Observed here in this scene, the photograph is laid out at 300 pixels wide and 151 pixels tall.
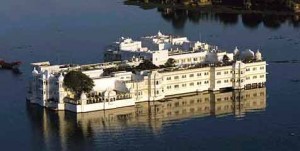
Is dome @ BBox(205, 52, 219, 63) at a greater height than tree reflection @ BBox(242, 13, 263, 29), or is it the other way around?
tree reflection @ BBox(242, 13, 263, 29)

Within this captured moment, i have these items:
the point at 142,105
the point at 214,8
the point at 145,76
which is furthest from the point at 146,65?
the point at 214,8

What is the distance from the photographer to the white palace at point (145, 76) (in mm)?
22172

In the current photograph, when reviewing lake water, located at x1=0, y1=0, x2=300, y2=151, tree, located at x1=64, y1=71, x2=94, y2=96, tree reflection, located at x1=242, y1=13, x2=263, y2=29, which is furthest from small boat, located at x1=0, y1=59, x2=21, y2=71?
Answer: tree reflection, located at x1=242, y1=13, x2=263, y2=29

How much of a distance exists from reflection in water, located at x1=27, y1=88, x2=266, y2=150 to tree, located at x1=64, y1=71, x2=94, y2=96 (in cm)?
65

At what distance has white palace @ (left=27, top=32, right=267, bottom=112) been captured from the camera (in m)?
22.2

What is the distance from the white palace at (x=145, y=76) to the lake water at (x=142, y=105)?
36cm

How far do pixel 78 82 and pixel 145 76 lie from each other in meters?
1.92

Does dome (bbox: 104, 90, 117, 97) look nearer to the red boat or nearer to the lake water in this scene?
the lake water

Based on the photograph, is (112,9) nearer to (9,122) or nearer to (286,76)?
(286,76)

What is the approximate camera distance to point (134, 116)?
70.6 feet

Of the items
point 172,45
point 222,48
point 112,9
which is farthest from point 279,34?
point 112,9

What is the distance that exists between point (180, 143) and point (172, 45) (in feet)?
27.3

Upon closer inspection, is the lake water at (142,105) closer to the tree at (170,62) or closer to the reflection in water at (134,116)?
the reflection in water at (134,116)

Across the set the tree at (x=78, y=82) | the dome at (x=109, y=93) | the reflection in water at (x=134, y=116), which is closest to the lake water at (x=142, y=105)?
the reflection in water at (x=134, y=116)
